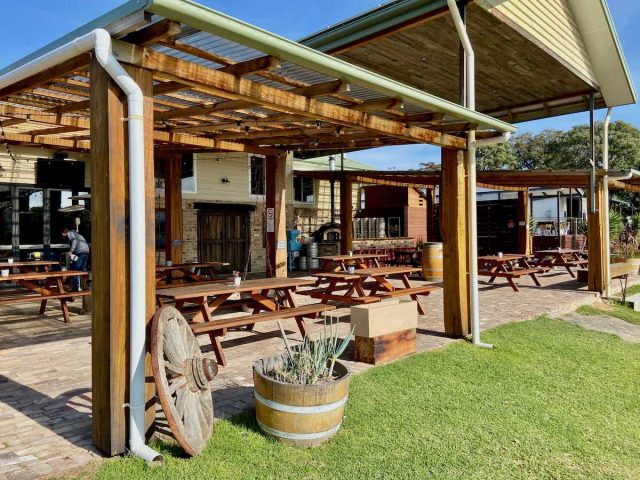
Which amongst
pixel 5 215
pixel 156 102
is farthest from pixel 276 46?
pixel 5 215

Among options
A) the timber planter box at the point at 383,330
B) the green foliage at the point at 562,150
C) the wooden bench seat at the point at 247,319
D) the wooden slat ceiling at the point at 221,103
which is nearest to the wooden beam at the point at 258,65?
the wooden slat ceiling at the point at 221,103

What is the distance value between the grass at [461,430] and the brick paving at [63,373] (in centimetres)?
38

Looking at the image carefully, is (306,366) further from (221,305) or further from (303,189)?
(303,189)

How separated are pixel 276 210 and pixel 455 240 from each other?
4022 millimetres

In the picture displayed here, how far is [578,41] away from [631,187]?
5.44 m

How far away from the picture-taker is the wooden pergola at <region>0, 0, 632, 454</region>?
2984mm

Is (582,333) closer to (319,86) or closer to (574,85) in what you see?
(319,86)

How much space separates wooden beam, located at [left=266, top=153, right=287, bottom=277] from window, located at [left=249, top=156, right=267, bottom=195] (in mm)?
4805

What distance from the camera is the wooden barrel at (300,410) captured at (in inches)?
125

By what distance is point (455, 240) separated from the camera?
6223mm

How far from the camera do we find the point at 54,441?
3.17m

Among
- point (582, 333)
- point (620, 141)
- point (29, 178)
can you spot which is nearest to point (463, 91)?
point (582, 333)

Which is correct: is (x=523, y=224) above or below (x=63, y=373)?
above

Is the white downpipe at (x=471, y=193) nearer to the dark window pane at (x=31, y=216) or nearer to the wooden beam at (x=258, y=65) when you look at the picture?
the wooden beam at (x=258, y=65)
